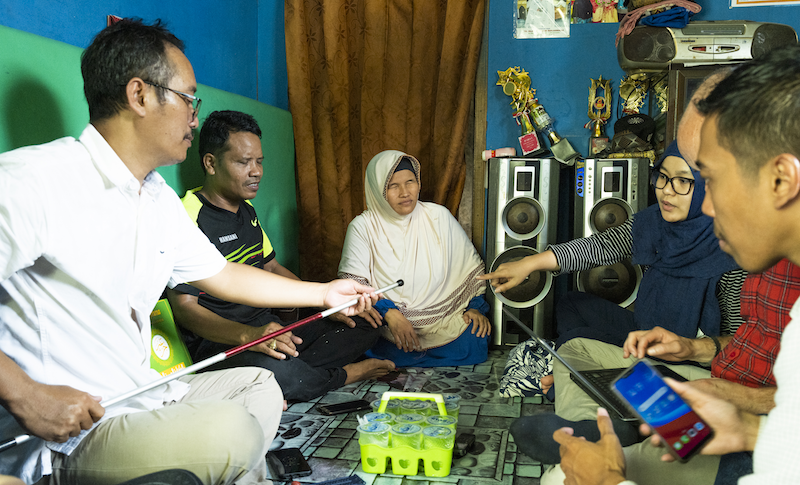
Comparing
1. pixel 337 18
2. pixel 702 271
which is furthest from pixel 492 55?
pixel 702 271

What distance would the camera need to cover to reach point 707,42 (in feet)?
8.63

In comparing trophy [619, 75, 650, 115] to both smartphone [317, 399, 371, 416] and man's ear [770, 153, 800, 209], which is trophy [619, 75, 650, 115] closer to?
smartphone [317, 399, 371, 416]

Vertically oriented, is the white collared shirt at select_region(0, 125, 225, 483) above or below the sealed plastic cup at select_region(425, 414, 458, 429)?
above

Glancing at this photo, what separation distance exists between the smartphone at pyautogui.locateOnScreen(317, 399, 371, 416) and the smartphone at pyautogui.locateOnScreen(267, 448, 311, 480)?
0.35m

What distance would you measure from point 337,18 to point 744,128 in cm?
285

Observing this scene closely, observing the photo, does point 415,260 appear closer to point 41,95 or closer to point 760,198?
point 41,95

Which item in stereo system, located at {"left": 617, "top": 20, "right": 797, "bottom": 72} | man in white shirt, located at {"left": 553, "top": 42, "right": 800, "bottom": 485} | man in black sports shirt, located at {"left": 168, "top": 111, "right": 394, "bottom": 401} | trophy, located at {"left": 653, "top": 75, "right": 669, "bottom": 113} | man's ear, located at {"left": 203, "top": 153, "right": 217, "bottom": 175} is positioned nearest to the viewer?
man in white shirt, located at {"left": 553, "top": 42, "right": 800, "bottom": 485}

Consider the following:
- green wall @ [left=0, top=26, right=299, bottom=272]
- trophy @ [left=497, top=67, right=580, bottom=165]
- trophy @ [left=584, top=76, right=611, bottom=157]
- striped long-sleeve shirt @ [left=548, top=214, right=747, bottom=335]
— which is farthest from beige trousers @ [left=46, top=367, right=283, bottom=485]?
trophy @ [left=584, top=76, right=611, bottom=157]

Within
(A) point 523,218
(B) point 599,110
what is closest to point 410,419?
(A) point 523,218

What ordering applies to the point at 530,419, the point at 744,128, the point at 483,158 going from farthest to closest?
the point at 483,158 → the point at 530,419 → the point at 744,128

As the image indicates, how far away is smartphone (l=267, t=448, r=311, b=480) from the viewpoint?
1587 mm

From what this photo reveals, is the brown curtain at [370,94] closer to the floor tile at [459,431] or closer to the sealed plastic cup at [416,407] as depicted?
the floor tile at [459,431]

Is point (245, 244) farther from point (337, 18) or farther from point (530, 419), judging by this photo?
point (337, 18)

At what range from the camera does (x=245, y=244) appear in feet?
7.44
